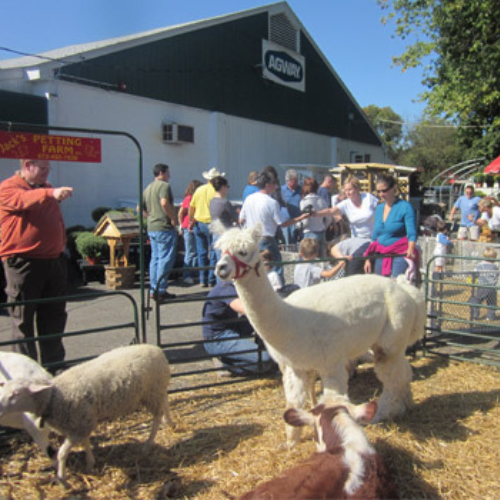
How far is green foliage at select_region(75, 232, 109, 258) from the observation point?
9094 millimetres

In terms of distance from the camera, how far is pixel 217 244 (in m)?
2.98

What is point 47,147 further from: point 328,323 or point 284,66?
point 284,66

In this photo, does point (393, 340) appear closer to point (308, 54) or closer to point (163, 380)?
point (163, 380)

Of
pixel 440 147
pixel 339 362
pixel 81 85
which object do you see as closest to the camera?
pixel 339 362

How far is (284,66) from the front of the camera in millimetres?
19297

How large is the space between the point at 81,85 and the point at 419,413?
11167 millimetres

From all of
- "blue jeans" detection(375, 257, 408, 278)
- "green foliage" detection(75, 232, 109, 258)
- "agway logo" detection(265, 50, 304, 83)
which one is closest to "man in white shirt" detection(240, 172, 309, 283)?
"blue jeans" detection(375, 257, 408, 278)

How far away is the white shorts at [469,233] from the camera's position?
11.1 meters

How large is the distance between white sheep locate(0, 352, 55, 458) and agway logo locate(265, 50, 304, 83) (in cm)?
1721

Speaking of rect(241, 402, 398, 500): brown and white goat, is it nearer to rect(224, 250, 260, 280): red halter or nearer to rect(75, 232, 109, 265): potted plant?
rect(224, 250, 260, 280): red halter

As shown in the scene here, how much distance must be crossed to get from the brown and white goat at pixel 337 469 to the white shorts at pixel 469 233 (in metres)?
9.87

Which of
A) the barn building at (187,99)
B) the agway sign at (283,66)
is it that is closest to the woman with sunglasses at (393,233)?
the barn building at (187,99)

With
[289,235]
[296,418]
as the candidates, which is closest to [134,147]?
[289,235]

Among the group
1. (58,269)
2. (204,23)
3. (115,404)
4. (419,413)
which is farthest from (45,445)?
(204,23)
